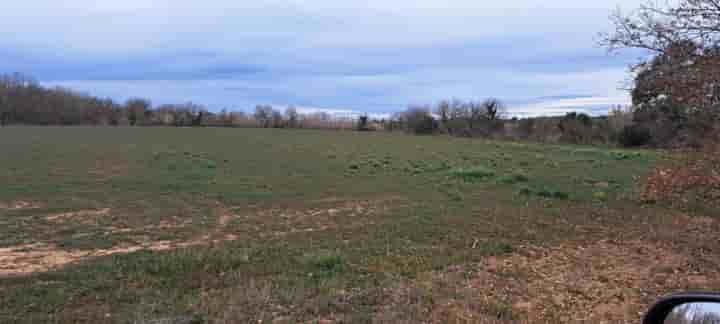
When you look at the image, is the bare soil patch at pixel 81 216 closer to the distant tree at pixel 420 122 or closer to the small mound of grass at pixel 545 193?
the small mound of grass at pixel 545 193

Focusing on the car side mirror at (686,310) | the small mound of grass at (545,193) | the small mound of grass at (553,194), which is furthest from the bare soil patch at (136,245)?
the car side mirror at (686,310)

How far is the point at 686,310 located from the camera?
1.62m

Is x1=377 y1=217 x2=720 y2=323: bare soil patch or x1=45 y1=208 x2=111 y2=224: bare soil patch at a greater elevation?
x1=377 y1=217 x2=720 y2=323: bare soil patch

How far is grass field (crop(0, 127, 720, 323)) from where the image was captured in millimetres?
3525

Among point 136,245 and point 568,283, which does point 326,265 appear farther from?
point 136,245

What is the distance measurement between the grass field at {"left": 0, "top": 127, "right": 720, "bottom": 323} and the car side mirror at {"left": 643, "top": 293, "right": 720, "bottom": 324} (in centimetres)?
170

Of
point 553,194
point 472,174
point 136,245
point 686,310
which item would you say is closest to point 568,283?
point 686,310

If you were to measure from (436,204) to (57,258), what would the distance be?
A: 24.5 ft

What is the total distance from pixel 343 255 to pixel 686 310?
13.0 ft

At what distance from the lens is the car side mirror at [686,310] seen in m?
1.57

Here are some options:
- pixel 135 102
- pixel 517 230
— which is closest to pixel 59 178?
pixel 517 230

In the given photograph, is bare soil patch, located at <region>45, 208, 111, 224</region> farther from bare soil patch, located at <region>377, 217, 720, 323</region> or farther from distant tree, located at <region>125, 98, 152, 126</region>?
distant tree, located at <region>125, 98, 152, 126</region>

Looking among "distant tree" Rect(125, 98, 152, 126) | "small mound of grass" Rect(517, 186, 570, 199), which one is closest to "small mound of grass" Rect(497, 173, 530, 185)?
"small mound of grass" Rect(517, 186, 570, 199)

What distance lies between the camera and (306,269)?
4594 millimetres
